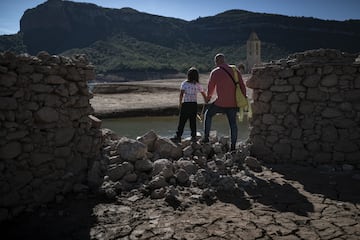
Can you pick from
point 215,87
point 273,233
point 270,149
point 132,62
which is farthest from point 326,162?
point 132,62

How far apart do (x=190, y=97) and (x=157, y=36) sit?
97.8 meters

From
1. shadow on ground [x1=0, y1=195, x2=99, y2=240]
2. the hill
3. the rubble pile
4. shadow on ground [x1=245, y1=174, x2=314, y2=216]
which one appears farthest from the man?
the hill

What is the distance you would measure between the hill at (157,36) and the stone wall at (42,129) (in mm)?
62430

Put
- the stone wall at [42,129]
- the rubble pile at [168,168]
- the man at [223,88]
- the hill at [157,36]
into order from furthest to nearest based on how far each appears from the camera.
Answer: the hill at [157,36], the man at [223,88], the rubble pile at [168,168], the stone wall at [42,129]

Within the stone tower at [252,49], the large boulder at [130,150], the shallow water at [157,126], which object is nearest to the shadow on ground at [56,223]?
the large boulder at [130,150]

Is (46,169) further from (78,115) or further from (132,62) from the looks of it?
(132,62)

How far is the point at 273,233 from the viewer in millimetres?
3930

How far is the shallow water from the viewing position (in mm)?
14461

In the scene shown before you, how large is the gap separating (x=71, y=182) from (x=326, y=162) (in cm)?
447

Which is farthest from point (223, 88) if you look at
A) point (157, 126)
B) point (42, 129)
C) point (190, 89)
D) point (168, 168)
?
point (157, 126)

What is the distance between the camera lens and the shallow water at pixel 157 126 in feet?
47.4

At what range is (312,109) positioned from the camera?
6453mm

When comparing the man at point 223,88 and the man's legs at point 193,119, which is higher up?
the man at point 223,88

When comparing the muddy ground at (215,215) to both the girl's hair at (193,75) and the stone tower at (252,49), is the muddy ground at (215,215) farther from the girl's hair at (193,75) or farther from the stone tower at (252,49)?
the stone tower at (252,49)
